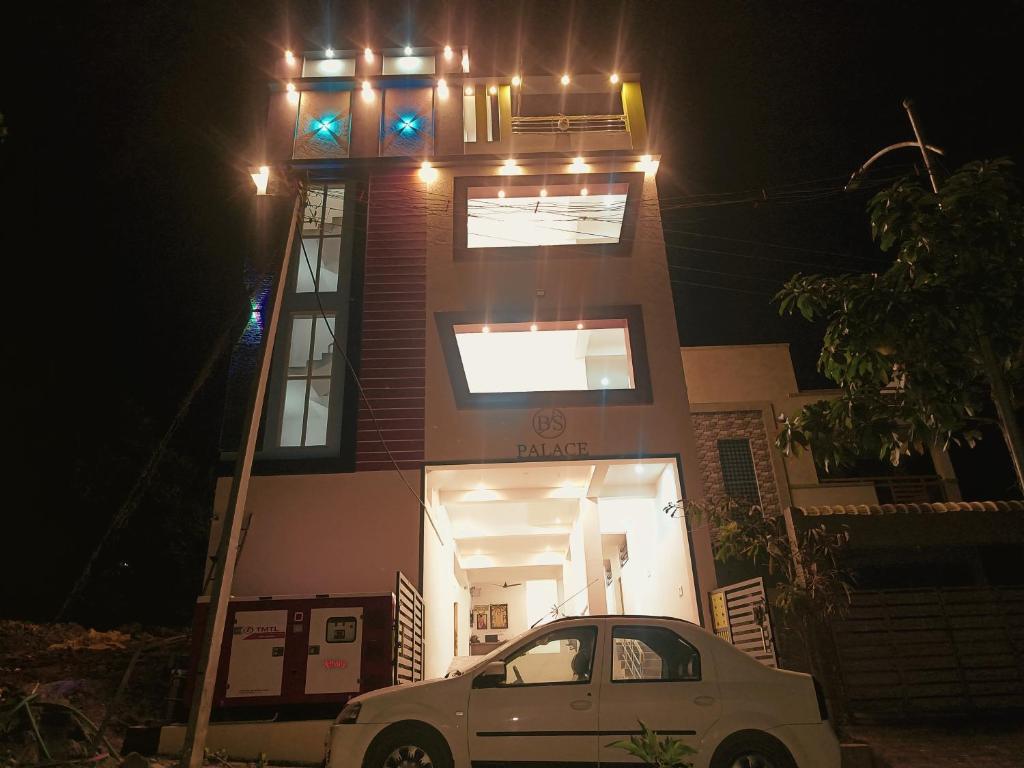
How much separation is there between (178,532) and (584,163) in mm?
16023

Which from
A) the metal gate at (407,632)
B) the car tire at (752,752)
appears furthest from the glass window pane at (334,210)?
the car tire at (752,752)

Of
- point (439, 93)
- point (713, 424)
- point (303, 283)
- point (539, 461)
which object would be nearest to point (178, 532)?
point (303, 283)

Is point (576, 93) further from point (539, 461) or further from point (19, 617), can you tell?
point (19, 617)

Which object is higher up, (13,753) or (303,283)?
(303,283)

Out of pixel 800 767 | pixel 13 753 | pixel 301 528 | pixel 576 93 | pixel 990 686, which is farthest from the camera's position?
pixel 576 93

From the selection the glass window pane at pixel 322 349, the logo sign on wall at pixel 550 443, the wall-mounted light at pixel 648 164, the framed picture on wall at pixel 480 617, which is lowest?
the framed picture on wall at pixel 480 617

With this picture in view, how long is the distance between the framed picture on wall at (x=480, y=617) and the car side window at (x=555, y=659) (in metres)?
20.2

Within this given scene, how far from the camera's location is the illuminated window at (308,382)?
41.6ft

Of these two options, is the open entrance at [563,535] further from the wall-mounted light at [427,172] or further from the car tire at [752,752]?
the wall-mounted light at [427,172]

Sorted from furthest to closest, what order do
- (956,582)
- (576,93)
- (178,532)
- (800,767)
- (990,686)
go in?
(178,532) → (576,93) → (956,582) → (990,686) → (800,767)

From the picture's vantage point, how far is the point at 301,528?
37.8 ft

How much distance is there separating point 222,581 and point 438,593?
293 inches

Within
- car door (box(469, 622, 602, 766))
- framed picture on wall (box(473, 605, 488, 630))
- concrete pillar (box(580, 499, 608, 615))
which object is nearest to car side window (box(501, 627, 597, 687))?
car door (box(469, 622, 602, 766))

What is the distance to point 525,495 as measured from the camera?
14234mm
